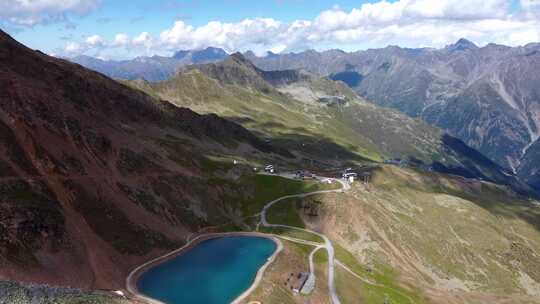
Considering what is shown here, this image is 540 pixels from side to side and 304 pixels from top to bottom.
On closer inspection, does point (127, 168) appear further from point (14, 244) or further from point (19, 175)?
point (14, 244)

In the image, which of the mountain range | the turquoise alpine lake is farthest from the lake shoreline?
the mountain range

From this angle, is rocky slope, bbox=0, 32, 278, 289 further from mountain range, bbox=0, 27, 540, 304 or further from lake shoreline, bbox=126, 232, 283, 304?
lake shoreline, bbox=126, 232, 283, 304

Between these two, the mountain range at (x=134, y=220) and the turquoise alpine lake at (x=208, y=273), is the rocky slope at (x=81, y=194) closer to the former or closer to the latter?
the mountain range at (x=134, y=220)

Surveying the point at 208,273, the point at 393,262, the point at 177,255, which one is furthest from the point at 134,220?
the point at 393,262

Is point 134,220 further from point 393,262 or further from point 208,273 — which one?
point 393,262

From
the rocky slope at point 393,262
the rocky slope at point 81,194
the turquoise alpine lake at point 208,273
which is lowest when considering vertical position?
the rocky slope at point 393,262

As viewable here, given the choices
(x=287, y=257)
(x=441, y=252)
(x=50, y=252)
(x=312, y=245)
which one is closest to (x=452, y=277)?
(x=441, y=252)

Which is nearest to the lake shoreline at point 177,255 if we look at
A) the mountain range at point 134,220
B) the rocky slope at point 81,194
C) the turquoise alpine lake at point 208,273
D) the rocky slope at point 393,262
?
the turquoise alpine lake at point 208,273
